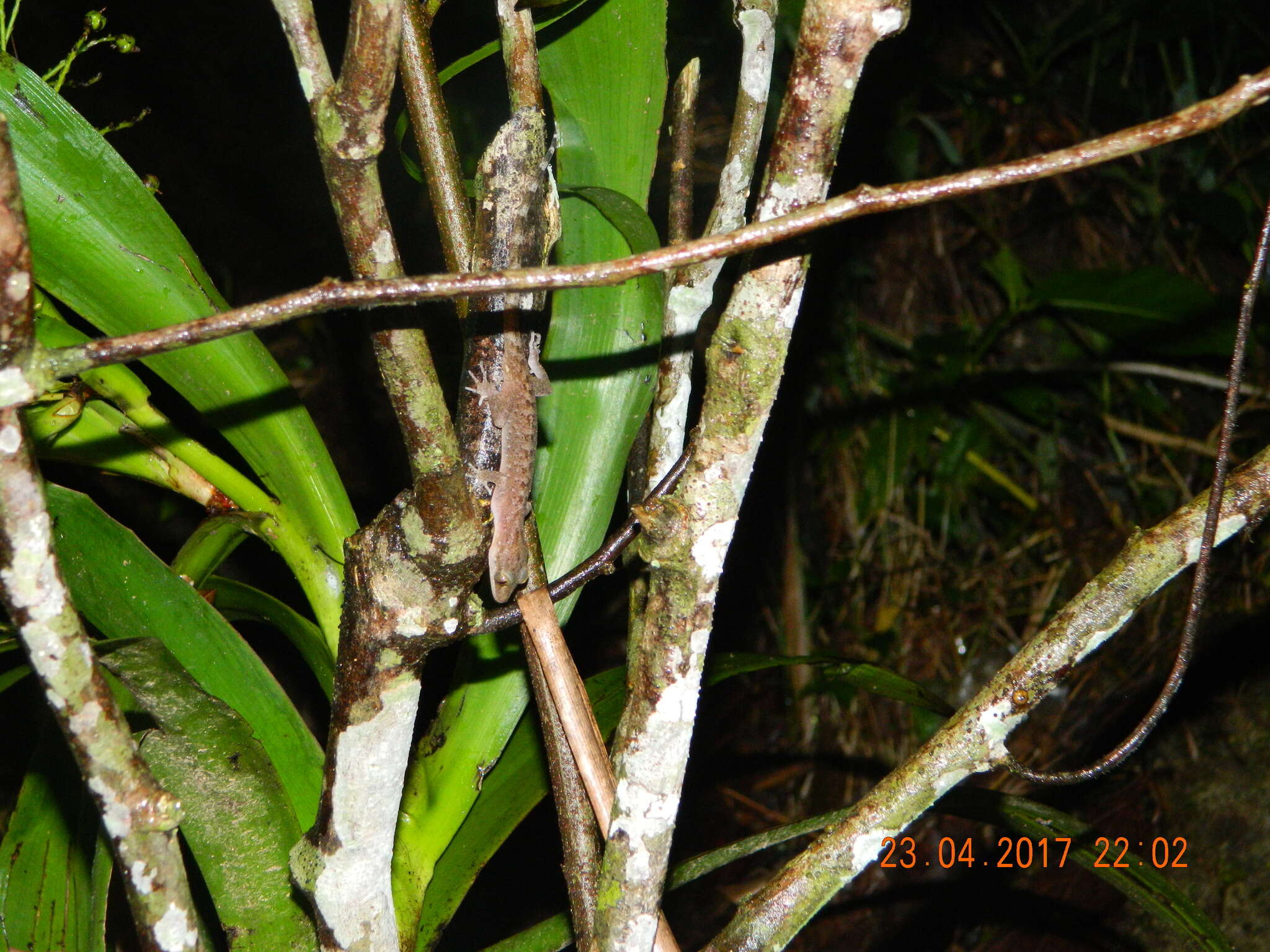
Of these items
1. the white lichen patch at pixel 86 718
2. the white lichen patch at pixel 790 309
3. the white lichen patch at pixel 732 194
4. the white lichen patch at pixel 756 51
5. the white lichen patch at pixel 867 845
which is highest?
the white lichen patch at pixel 756 51

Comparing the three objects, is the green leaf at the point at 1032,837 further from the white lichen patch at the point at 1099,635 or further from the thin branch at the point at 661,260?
the thin branch at the point at 661,260

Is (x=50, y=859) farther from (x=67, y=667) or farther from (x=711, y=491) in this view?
(x=711, y=491)

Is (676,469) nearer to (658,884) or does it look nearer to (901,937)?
(658,884)

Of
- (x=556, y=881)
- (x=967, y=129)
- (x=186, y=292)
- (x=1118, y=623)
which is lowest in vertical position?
(x=1118, y=623)

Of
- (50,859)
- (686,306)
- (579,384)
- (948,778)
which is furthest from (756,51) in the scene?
(50,859)

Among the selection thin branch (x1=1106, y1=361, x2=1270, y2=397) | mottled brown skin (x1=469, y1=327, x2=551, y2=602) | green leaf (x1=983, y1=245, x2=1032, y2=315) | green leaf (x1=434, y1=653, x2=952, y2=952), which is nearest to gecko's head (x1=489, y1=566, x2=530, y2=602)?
mottled brown skin (x1=469, y1=327, x2=551, y2=602)

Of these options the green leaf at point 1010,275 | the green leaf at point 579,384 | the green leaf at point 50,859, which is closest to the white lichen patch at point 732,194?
the green leaf at point 579,384

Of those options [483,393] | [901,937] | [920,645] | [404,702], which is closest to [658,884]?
[404,702]

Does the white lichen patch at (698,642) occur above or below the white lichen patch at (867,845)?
above

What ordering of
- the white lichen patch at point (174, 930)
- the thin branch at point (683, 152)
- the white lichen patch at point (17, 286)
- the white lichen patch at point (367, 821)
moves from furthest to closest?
the thin branch at point (683, 152), the white lichen patch at point (367, 821), the white lichen patch at point (174, 930), the white lichen patch at point (17, 286)
